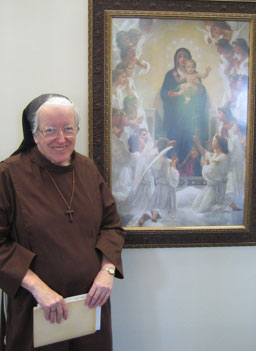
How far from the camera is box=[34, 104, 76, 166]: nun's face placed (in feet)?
3.92

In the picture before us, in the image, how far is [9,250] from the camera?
1.18m

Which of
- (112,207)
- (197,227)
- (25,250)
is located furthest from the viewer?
(197,227)

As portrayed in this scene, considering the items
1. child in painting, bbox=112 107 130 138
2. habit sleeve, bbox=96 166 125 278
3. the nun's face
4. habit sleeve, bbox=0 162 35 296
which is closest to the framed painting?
child in painting, bbox=112 107 130 138

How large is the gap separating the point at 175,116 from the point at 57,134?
2.34 ft

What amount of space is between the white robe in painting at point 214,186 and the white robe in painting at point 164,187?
143 mm

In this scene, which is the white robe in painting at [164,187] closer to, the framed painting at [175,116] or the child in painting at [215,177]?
the framed painting at [175,116]

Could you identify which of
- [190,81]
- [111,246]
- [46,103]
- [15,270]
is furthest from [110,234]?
[190,81]

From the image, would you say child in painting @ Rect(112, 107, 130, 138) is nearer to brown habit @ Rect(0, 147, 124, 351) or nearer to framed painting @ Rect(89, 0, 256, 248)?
framed painting @ Rect(89, 0, 256, 248)

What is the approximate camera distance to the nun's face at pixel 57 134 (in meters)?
1.20

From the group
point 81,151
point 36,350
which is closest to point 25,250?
point 36,350

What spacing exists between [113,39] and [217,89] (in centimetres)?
63

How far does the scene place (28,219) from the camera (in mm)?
1188

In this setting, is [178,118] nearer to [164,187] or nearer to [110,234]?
[164,187]

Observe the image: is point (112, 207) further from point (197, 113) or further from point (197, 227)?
point (197, 113)
